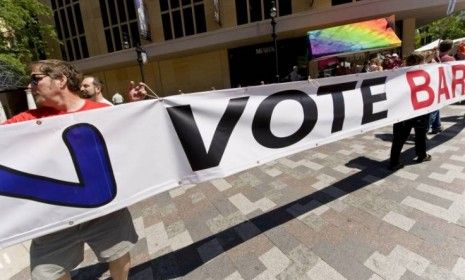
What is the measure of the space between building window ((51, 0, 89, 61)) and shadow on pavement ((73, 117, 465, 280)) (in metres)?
29.2

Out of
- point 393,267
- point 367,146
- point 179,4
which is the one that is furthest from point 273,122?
point 179,4

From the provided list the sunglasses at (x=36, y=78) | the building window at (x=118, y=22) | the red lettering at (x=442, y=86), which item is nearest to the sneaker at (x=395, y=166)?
the red lettering at (x=442, y=86)

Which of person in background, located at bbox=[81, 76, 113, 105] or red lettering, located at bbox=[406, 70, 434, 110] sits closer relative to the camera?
person in background, located at bbox=[81, 76, 113, 105]

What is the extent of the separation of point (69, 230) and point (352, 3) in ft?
66.2

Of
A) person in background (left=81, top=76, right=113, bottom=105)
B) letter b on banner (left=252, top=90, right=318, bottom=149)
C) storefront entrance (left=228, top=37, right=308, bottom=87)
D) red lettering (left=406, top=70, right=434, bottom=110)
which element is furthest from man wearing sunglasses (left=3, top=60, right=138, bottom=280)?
storefront entrance (left=228, top=37, right=308, bottom=87)

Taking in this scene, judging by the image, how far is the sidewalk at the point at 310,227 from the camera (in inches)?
104

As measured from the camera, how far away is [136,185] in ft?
7.48

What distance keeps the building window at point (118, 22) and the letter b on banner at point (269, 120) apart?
2495 cm

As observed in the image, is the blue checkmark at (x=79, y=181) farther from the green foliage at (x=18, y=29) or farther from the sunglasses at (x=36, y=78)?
the green foliage at (x=18, y=29)

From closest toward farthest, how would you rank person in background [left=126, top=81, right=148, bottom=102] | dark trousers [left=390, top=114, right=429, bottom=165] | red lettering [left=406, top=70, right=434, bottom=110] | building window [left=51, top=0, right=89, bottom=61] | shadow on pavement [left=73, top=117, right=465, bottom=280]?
1. shadow on pavement [left=73, top=117, right=465, bottom=280]
2. person in background [left=126, top=81, right=148, bottom=102]
3. red lettering [left=406, top=70, right=434, bottom=110]
4. dark trousers [left=390, top=114, right=429, bottom=165]
5. building window [left=51, top=0, right=89, bottom=61]

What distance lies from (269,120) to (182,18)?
23.1 meters

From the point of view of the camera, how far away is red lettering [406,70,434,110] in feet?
13.9

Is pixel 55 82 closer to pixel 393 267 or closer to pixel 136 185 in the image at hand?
pixel 136 185

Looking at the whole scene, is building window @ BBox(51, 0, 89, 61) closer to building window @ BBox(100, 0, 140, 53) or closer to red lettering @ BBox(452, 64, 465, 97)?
building window @ BBox(100, 0, 140, 53)
